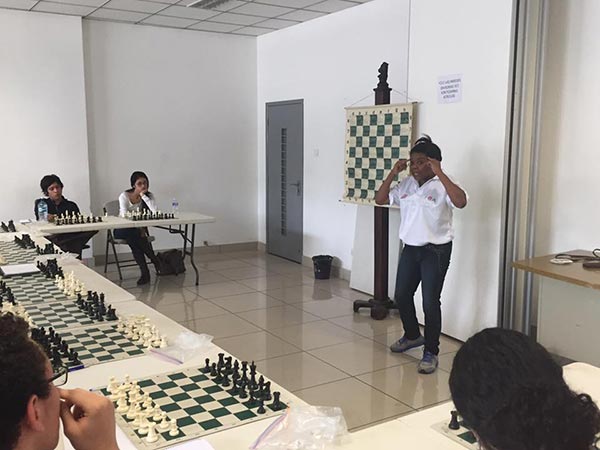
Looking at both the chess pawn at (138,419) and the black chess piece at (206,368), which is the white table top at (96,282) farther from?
the chess pawn at (138,419)

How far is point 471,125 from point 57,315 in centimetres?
324

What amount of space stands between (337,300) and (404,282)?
1.82 m

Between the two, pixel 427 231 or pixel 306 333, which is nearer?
pixel 427 231

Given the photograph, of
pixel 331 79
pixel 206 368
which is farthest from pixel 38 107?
pixel 206 368

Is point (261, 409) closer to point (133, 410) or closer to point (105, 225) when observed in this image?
point (133, 410)

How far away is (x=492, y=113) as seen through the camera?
4262mm

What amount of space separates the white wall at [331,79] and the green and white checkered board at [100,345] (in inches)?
152

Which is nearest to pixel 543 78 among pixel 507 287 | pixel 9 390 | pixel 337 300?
pixel 507 287

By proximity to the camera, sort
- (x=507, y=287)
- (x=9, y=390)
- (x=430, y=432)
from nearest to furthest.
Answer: (x=9, y=390)
(x=430, y=432)
(x=507, y=287)

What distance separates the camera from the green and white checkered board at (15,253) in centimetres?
384

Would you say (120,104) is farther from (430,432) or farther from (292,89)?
(430,432)

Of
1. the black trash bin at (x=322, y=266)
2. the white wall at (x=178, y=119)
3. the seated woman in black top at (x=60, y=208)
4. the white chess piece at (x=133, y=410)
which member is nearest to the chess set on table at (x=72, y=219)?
the seated woman in black top at (x=60, y=208)

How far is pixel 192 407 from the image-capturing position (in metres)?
1.80

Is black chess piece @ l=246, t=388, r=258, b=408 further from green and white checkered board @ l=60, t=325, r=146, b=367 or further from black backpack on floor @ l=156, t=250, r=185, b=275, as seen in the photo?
black backpack on floor @ l=156, t=250, r=185, b=275
